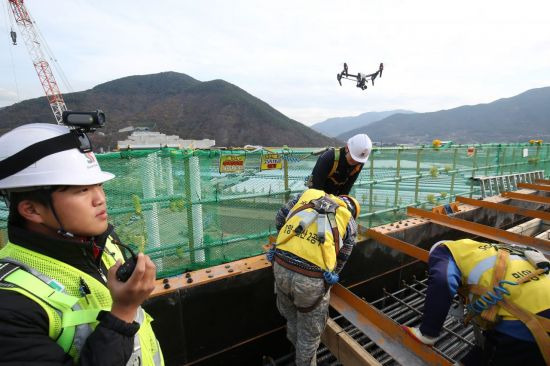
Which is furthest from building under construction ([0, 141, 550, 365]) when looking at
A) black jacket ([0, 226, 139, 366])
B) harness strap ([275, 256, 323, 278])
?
black jacket ([0, 226, 139, 366])

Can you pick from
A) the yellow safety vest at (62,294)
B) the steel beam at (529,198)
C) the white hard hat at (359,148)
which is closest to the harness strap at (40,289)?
the yellow safety vest at (62,294)

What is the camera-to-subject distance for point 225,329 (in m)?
3.20

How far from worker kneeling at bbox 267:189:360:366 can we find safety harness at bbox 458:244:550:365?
107 centimetres

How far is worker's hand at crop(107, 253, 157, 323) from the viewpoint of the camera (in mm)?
1088

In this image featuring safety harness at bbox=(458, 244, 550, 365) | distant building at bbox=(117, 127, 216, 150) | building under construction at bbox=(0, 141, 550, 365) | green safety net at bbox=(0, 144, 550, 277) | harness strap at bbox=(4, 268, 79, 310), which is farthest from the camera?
distant building at bbox=(117, 127, 216, 150)

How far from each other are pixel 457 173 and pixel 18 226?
1052 centimetres

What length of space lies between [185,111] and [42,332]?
107838 millimetres

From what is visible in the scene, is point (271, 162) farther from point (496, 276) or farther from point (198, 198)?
point (496, 276)

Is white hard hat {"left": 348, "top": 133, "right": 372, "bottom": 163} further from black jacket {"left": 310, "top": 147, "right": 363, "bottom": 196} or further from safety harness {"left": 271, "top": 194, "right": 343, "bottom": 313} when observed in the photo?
safety harness {"left": 271, "top": 194, "right": 343, "bottom": 313}

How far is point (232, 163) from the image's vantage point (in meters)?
4.61

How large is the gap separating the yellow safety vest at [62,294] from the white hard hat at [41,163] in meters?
0.30

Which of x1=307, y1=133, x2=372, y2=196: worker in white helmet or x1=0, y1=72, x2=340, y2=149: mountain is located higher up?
x1=0, y1=72, x2=340, y2=149: mountain

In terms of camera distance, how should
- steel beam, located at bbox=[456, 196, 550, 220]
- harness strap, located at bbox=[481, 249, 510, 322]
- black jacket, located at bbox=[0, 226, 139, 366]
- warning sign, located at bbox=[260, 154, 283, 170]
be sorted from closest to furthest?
black jacket, located at bbox=[0, 226, 139, 366] → harness strap, located at bbox=[481, 249, 510, 322] → steel beam, located at bbox=[456, 196, 550, 220] → warning sign, located at bbox=[260, 154, 283, 170]

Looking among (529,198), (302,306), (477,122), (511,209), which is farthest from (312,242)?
(477,122)
